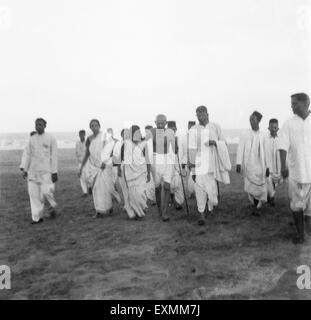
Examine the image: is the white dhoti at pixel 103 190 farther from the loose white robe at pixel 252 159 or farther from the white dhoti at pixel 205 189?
the loose white robe at pixel 252 159

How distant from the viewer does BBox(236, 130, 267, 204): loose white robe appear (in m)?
9.22

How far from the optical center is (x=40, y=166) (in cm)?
908

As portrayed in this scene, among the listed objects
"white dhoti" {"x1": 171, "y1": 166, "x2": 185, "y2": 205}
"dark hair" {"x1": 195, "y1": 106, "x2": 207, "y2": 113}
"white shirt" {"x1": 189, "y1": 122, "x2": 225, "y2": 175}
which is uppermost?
"dark hair" {"x1": 195, "y1": 106, "x2": 207, "y2": 113}

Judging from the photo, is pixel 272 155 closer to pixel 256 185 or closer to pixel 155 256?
pixel 256 185

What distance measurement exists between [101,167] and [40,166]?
128 centimetres

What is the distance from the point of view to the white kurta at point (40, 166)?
9086 millimetres

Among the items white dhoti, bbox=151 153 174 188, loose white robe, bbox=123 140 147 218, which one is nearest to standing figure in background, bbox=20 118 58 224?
loose white robe, bbox=123 140 147 218

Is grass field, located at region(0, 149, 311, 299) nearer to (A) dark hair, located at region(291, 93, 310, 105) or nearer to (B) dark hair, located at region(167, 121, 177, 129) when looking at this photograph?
(A) dark hair, located at region(291, 93, 310, 105)

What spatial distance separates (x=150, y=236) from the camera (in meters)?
7.34

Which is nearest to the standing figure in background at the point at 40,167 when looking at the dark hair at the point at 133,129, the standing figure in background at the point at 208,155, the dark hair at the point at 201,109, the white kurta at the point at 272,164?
the dark hair at the point at 133,129

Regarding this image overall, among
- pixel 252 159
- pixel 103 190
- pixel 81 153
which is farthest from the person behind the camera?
pixel 81 153

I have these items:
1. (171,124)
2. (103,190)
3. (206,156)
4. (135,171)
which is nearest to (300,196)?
(206,156)

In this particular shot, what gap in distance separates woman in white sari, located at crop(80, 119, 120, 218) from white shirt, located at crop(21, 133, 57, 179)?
3.22 ft
